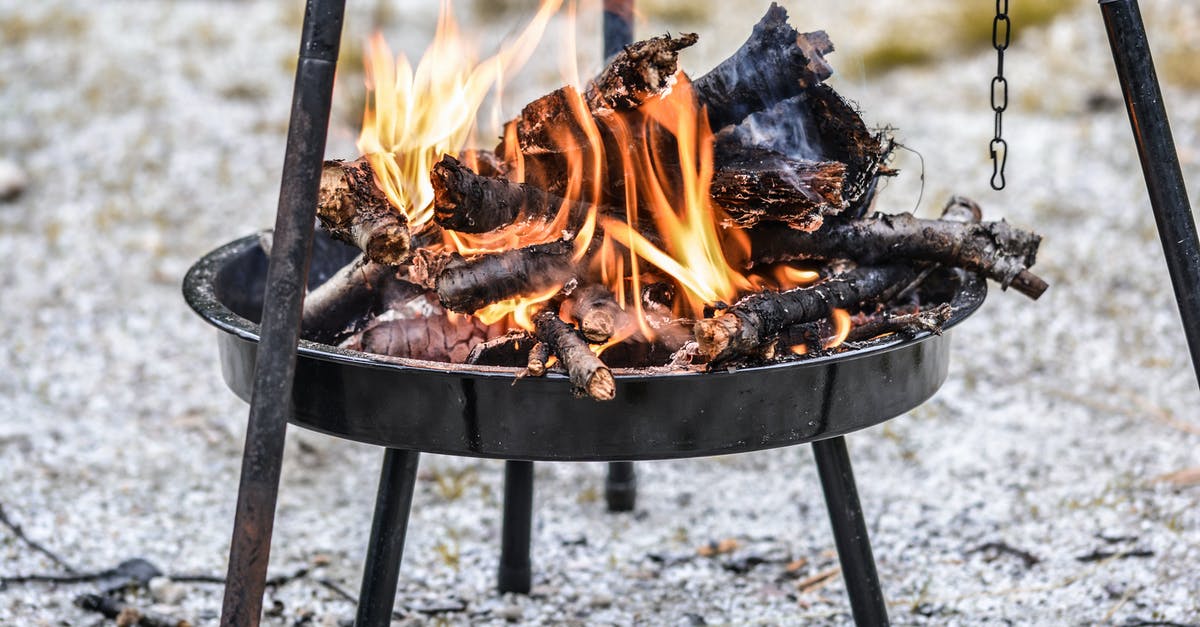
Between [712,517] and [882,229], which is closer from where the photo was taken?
[882,229]

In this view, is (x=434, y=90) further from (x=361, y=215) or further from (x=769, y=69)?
(x=769, y=69)

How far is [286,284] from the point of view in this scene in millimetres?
1439

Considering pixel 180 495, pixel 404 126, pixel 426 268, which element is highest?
pixel 404 126

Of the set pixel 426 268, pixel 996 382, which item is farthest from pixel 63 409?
pixel 996 382

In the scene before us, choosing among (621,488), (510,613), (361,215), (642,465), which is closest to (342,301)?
(361,215)

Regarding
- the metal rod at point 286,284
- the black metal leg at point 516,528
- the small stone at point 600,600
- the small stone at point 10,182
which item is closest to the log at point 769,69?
the metal rod at point 286,284

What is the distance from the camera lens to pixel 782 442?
160 cm

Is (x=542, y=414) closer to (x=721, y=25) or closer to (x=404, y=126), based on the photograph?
(x=404, y=126)

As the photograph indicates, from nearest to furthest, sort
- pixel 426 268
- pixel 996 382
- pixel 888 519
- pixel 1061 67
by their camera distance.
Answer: pixel 426 268 < pixel 888 519 < pixel 996 382 < pixel 1061 67

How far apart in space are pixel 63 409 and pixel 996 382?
2.94 metres

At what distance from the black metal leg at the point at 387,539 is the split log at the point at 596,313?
40 centimetres

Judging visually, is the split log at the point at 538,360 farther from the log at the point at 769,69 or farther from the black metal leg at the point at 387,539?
the log at the point at 769,69

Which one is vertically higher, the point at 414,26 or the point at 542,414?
the point at 414,26

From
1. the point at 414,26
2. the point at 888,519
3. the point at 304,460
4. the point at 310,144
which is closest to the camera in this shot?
the point at 310,144
